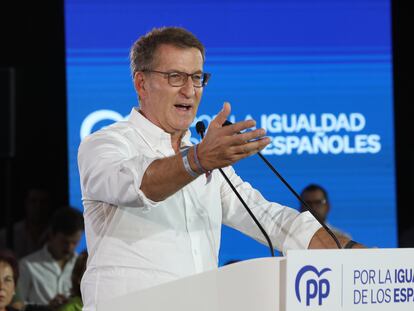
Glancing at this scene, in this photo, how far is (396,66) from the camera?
6.14 m

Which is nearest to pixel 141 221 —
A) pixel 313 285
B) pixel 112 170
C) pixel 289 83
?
pixel 112 170

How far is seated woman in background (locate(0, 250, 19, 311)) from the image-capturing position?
4301 mm

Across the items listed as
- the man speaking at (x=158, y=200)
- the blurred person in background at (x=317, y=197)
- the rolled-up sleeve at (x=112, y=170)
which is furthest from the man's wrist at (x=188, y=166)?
the blurred person in background at (x=317, y=197)

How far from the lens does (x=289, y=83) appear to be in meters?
5.71

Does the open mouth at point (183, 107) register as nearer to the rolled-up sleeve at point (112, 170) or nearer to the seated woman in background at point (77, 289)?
the rolled-up sleeve at point (112, 170)

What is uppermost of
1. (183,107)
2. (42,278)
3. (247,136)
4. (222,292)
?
(183,107)

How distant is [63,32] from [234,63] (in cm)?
124

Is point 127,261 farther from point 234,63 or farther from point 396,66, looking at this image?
point 396,66

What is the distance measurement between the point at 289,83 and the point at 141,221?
3197mm

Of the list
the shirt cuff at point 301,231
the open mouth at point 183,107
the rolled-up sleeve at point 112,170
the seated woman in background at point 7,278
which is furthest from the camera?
the seated woman in background at point 7,278

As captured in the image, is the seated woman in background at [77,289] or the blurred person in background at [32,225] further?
the blurred person in background at [32,225]

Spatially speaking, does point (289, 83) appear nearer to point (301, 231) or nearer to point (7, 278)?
point (7, 278)

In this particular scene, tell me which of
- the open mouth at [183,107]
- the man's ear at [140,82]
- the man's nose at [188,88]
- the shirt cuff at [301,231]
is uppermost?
the man's ear at [140,82]

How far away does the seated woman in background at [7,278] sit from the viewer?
430cm
